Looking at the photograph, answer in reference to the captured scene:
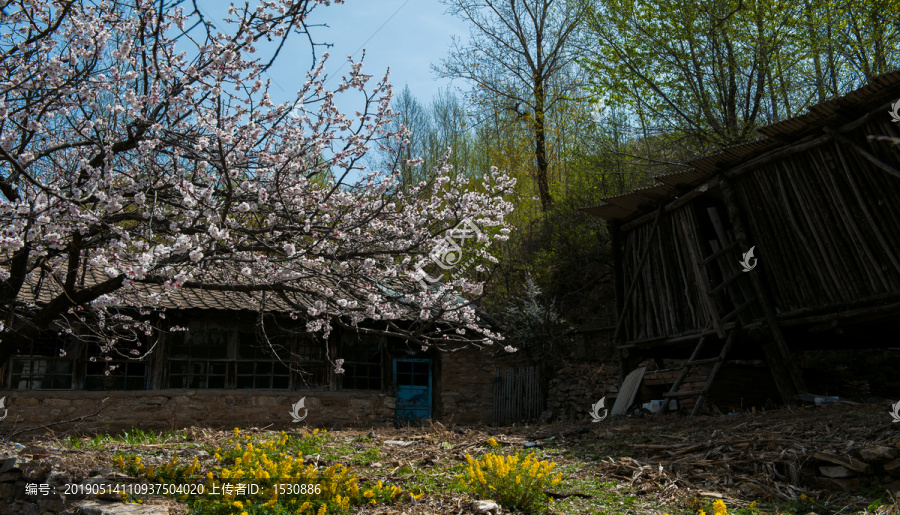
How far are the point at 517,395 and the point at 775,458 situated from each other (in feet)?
32.0

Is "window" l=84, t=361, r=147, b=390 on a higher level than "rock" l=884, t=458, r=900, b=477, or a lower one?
higher

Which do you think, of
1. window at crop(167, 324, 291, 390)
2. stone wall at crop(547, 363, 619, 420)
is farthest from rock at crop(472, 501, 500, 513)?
window at crop(167, 324, 291, 390)

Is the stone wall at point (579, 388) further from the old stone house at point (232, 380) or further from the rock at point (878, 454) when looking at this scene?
the rock at point (878, 454)

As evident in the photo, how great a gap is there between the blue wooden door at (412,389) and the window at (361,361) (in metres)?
0.51

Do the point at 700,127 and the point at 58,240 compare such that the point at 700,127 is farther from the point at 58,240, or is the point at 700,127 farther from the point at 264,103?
the point at 58,240

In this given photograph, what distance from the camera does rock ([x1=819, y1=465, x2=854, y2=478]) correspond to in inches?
194

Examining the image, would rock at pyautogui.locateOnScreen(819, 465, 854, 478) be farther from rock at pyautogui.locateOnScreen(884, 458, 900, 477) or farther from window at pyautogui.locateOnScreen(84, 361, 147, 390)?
window at pyautogui.locateOnScreen(84, 361, 147, 390)

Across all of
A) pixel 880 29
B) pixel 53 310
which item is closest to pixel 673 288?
pixel 880 29

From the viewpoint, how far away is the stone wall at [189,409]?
12.0 m

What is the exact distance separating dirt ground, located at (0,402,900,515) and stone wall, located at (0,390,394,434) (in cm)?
474

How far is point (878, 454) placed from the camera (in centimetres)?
486

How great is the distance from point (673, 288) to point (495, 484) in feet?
23.2

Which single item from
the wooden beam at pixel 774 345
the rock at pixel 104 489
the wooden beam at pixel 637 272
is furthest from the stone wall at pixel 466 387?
the rock at pixel 104 489

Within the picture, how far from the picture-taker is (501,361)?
16.3 meters
